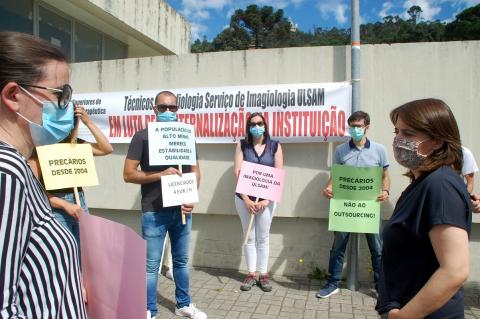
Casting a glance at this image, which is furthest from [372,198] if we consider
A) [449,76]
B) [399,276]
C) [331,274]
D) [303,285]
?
[399,276]

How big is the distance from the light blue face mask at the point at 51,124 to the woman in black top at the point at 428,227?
4.60 feet

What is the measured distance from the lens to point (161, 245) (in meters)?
3.51

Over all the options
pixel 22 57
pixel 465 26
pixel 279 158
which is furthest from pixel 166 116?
pixel 465 26

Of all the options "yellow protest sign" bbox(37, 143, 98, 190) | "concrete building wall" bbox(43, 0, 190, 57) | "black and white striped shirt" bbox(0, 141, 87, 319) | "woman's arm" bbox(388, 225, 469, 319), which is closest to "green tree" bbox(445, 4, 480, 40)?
"concrete building wall" bbox(43, 0, 190, 57)

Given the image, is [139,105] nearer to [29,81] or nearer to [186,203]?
[186,203]

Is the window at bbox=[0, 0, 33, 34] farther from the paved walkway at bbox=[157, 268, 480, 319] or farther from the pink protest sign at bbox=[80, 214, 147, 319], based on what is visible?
the pink protest sign at bbox=[80, 214, 147, 319]

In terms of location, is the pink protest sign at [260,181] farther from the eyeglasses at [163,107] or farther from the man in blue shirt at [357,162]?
the eyeglasses at [163,107]

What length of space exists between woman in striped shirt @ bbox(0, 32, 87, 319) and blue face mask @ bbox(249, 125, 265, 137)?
3.08 metres

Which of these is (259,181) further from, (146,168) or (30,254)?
(30,254)

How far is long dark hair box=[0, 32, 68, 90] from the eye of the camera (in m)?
1.13

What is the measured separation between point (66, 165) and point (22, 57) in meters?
2.19

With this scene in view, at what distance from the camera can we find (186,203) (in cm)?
356

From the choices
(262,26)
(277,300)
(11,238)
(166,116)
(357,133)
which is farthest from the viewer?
(262,26)

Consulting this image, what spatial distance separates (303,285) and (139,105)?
10.1ft
